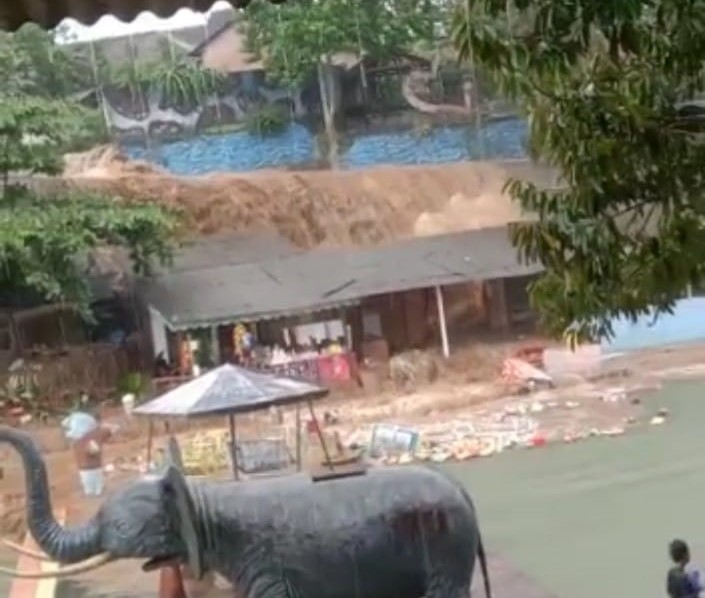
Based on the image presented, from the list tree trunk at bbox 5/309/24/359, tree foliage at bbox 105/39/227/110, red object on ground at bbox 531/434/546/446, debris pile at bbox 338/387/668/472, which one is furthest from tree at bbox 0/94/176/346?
red object on ground at bbox 531/434/546/446

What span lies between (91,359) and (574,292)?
34.0ft

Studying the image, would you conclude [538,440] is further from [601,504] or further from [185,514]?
[185,514]

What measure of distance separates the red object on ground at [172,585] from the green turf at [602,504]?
5.02 feet

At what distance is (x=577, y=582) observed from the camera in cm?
629

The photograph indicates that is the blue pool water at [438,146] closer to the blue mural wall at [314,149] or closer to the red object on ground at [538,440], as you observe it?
the blue mural wall at [314,149]

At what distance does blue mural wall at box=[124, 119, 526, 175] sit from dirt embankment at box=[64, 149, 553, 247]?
0.22 m

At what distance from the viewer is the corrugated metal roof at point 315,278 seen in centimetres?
1220

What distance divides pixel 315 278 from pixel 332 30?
8.93 feet

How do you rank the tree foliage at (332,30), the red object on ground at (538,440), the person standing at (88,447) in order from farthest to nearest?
1. the tree foliage at (332,30)
2. the red object on ground at (538,440)
3. the person standing at (88,447)

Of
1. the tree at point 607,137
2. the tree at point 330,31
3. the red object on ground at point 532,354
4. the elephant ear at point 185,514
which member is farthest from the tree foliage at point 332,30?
the tree at point 607,137

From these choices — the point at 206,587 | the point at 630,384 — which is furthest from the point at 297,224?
the point at 206,587

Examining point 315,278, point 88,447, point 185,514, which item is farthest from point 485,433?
point 185,514

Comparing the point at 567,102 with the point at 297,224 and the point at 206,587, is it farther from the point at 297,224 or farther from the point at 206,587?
the point at 297,224

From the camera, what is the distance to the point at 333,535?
14.6 ft
